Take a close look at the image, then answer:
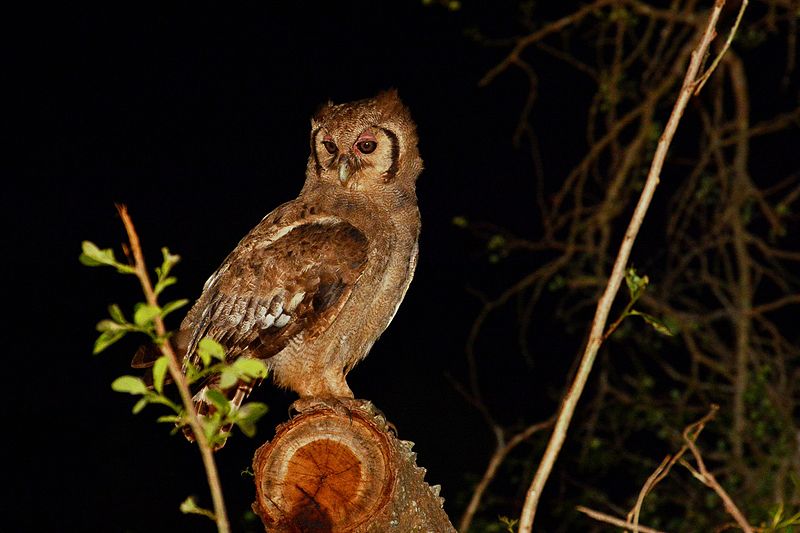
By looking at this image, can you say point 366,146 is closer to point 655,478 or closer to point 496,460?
point 496,460

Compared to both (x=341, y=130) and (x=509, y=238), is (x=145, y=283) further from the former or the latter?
(x=509, y=238)

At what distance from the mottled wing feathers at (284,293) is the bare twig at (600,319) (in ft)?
5.52

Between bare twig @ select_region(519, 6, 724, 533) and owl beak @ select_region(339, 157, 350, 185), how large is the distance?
1817mm

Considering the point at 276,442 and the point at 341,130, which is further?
the point at 341,130

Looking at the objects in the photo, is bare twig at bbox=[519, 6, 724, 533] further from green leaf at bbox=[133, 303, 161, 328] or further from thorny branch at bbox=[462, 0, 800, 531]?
thorny branch at bbox=[462, 0, 800, 531]

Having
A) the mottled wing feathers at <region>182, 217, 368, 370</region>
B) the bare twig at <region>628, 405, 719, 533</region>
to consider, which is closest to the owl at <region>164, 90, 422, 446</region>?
the mottled wing feathers at <region>182, 217, 368, 370</region>

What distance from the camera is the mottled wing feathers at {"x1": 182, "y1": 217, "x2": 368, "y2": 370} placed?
2.62m

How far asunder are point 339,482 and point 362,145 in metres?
1.36

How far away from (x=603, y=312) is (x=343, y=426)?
98 centimetres

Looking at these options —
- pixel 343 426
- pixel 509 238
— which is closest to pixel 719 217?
pixel 509 238

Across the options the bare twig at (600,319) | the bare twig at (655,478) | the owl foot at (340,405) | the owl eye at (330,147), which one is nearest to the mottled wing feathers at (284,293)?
the owl foot at (340,405)

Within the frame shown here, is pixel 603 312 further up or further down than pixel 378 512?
further up

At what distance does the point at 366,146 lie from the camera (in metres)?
2.93

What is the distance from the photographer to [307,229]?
2730 mm
